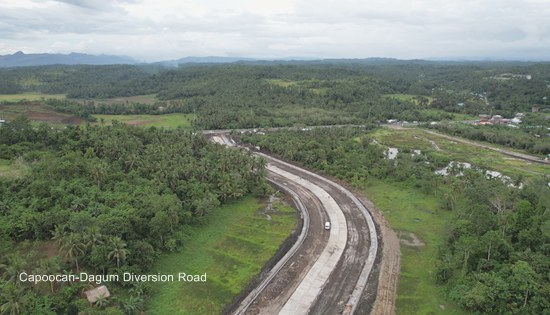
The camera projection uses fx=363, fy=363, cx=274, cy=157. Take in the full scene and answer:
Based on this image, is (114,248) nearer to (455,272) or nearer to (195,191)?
(195,191)

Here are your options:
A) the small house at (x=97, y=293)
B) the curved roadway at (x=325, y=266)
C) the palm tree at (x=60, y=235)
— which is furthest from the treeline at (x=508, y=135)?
the palm tree at (x=60, y=235)

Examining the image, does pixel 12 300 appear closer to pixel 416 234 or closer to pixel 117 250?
pixel 117 250

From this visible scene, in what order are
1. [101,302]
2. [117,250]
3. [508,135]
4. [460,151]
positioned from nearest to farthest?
[101,302] < [117,250] < [460,151] < [508,135]

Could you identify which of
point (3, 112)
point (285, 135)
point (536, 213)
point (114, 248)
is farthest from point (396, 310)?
point (3, 112)

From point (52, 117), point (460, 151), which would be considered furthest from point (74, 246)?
point (52, 117)

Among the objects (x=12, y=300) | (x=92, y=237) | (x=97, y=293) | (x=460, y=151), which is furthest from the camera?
(x=460, y=151)

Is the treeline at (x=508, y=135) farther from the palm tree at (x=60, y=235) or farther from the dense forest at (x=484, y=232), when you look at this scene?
the palm tree at (x=60, y=235)
